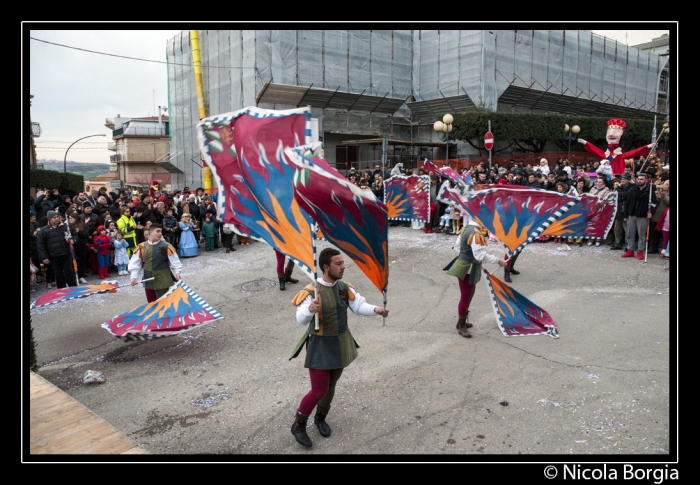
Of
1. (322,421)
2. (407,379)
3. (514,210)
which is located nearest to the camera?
(322,421)

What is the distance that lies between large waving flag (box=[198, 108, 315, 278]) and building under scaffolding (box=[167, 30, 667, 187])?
1999 cm

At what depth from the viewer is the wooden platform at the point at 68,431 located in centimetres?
362

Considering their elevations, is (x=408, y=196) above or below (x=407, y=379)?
above

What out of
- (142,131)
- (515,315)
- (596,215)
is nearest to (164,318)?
(515,315)

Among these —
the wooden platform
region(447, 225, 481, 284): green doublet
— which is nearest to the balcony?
region(447, 225, 481, 284): green doublet

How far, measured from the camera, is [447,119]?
1800 centimetres

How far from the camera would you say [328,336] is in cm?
424

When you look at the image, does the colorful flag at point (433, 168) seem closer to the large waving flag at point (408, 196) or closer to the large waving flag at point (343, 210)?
the large waving flag at point (408, 196)

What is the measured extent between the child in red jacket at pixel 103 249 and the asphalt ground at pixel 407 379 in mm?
2120

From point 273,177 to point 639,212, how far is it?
9604 mm

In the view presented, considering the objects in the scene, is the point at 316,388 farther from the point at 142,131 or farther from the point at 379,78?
the point at 142,131
